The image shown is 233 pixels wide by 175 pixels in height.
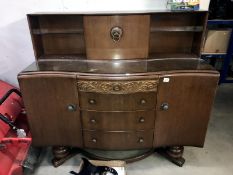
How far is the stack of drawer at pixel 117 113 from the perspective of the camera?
1.19 metres

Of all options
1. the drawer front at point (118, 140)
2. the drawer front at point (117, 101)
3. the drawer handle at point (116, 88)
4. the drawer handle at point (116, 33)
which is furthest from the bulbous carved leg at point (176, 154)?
the drawer handle at point (116, 33)

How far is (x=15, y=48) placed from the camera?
1.68 metres

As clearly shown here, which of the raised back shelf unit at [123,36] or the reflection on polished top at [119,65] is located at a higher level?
the raised back shelf unit at [123,36]

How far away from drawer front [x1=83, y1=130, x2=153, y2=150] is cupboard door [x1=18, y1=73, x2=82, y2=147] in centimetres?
9

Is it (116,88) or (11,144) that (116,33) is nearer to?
(116,88)

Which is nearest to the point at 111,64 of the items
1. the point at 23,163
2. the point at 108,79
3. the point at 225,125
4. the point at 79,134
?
the point at 108,79

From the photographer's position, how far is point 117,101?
1227 millimetres

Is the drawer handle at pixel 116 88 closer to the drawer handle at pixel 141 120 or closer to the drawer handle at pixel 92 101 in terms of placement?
the drawer handle at pixel 92 101

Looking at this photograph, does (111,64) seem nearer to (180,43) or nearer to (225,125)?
(180,43)

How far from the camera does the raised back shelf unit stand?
52.7 inches

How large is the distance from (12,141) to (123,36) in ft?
3.59

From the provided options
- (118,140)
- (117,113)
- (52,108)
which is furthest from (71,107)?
(118,140)

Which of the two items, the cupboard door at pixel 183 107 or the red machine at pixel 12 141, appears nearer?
the cupboard door at pixel 183 107

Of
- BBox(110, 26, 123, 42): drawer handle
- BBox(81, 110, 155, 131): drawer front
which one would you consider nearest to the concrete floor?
BBox(81, 110, 155, 131): drawer front
